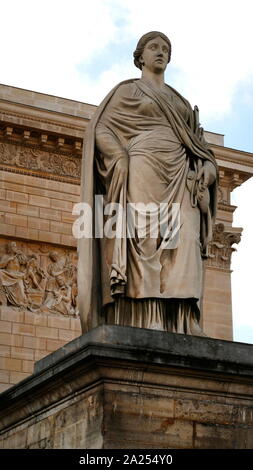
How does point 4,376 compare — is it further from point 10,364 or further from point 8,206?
point 8,206

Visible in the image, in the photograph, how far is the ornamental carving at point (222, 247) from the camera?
87.7 feet

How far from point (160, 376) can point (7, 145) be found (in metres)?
17.4

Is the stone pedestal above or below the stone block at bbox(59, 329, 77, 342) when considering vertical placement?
below

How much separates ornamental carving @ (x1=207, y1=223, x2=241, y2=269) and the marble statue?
17139mm

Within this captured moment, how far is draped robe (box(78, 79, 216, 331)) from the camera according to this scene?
8.72 meters

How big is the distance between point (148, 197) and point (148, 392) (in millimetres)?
1679

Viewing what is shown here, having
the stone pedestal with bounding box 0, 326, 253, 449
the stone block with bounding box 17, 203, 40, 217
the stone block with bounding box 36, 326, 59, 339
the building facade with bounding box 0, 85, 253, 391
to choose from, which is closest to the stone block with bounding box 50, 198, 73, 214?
the building facade with bounding box 0, 85, 253, 391

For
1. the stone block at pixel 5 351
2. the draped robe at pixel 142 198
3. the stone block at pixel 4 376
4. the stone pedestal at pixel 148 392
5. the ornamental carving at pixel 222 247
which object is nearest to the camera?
the stone pedestal at pixel 148 392

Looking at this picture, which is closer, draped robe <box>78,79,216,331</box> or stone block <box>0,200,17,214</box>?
draped robe <box>78,79,216,331</box>

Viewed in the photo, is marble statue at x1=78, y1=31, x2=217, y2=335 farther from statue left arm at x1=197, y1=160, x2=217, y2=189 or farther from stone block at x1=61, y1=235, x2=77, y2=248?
stone block at x1=61, y1=235, x2=77, y2=248

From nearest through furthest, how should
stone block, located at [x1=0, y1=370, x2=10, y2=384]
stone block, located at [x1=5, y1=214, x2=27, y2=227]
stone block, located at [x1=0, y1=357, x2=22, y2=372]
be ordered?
stone block, located at [x1=0, y1=370, x2=10, y2=384]
stone block, located at [x1=0, y1=357, x2=22, y2=372]
stone block, located at [x1=5, y1=214, x2=27, y2=227]

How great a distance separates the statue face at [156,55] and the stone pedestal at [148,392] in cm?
256

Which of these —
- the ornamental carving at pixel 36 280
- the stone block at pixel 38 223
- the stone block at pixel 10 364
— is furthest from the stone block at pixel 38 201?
the stone block at pixel 10 364
